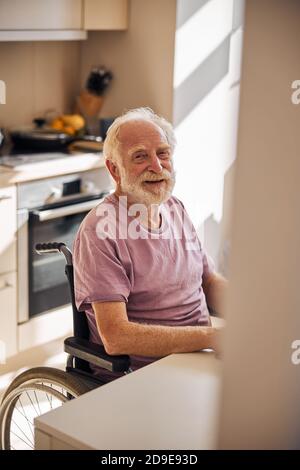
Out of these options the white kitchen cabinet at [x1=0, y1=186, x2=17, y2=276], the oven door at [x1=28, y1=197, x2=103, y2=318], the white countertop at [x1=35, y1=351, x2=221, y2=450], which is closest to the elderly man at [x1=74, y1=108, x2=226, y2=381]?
the white countertop at [x1=35, y1=351, x2=221, y2=450]

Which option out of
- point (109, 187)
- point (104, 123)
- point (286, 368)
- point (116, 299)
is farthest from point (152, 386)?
point (104, 123)

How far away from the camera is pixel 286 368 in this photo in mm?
1122

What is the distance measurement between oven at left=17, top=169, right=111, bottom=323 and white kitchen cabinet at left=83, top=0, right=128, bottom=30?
73 cm

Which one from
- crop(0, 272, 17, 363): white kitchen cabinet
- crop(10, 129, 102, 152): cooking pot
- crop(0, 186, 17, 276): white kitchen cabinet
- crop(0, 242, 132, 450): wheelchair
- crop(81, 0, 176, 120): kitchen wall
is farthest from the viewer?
crop(81, 0, 176, 120): kitchen wall

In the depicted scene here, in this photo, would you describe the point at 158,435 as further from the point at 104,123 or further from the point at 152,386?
the point at 104,123

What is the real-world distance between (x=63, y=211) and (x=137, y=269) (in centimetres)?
149

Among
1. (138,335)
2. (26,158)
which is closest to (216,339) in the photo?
(138,335)

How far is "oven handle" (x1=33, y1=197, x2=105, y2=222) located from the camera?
3.43 meters

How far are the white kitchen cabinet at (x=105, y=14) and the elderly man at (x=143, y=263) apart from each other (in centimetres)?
166

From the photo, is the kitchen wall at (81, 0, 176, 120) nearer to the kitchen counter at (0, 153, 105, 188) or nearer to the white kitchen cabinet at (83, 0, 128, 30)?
the white kitchen cabinet at (83, 0, 128, 30)

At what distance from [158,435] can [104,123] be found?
2730 millimetres

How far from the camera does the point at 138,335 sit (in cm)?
194

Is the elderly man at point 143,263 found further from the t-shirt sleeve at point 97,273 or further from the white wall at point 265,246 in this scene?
the white wall at point 265,246

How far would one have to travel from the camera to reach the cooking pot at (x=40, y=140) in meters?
3.75
